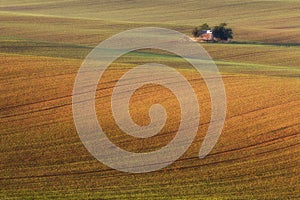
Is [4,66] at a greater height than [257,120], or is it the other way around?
[4,66]

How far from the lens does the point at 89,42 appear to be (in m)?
69.5

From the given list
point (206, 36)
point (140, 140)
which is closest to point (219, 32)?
point (206, 36)

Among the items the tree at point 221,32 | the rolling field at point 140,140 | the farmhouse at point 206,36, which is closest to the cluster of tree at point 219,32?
the tree at point 221,32

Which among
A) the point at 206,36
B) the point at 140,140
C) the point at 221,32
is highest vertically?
the point at 140,140

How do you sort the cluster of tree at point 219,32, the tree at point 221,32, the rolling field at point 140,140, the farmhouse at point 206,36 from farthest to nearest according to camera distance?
1. the farmhouse at point 206,36
2. the cluster of tree at point 219,32
3. the tree at point 221,32
4. the rolling field at point 140,140

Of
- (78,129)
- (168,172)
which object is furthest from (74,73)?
(168,172)

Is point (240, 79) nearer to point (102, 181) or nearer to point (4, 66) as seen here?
point (4, 66)

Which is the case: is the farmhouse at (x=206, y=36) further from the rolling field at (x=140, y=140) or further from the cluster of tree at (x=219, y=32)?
the rolling field at (x=140, y=140)

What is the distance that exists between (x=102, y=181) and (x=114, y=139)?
4494 millimetres

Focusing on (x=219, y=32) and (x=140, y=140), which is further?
(x=219, y=32)

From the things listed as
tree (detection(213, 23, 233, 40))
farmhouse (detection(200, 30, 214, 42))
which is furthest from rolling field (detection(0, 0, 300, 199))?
farmhouse (detection(200, 30, 214, 42))

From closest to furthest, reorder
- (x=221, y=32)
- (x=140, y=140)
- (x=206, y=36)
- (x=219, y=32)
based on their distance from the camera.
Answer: (x=140, y=140), (x=219, y=32), (x=221, y=32), (x=206, y=36)

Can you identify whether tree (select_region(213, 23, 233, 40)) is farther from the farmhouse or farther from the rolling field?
the rolling field

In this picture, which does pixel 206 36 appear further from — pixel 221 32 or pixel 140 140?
pixel 140 140
